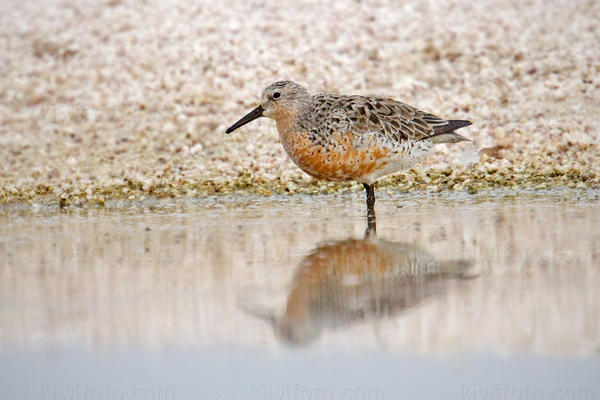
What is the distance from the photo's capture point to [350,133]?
8953 mm

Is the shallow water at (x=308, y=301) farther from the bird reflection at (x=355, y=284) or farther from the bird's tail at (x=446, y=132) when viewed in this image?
the bird's tail at (x=446, y=132)

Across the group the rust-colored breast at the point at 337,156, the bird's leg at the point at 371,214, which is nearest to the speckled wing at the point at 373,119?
the rust-colored breast at the point at 337,156

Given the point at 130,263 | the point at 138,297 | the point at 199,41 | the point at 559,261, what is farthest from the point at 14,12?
the point at 559,261

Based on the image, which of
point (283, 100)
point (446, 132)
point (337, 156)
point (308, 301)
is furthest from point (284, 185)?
point (308, 301)

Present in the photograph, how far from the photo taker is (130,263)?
7.46 meters

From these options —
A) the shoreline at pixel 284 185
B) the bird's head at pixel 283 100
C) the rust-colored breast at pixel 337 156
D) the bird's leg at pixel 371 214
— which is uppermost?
the bird's head at pixel 283 100

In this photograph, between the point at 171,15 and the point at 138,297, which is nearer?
the point at 138,297

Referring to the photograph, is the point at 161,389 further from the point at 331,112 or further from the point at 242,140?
the point at 242,140

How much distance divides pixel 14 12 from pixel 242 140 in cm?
578

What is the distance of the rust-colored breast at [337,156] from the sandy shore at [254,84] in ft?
3.61

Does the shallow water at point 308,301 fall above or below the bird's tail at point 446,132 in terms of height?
below

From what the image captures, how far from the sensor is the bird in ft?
29.4

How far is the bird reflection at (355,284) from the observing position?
5.79 m

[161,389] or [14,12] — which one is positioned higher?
[14,12]
